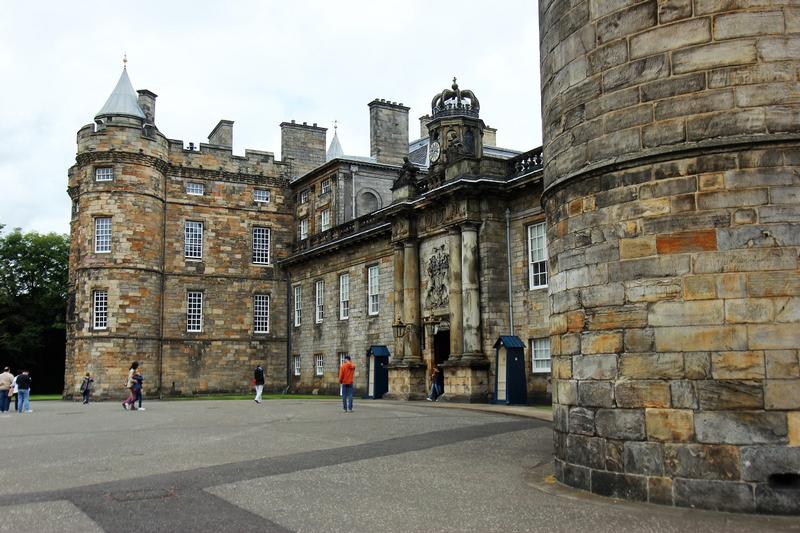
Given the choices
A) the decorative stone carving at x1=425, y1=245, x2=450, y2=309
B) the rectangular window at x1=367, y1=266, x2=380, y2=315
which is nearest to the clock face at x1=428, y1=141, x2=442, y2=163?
the decorative stone carving at x1=425, y1=245, x2=450, y2=309

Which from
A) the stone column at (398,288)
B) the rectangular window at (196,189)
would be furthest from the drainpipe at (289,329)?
the stone column at (398,288)

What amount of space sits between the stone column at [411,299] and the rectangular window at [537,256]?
19.1ft

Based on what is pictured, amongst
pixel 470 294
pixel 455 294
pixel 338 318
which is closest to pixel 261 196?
pixel 338 318

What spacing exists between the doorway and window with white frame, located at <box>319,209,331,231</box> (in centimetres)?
1311

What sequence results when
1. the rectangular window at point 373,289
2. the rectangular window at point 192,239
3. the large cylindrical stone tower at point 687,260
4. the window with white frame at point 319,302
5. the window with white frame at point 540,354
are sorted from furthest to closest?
the rectangular window at point 192,239 → the window with white frame at point 319,302 → the rectangular window at point 373,289 → the window with white frame at point 540,354 → the large cylindrical stone tower at point 687,260

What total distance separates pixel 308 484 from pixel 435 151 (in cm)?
2141

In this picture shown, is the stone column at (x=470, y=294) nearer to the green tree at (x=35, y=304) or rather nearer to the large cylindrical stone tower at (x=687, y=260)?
the large cylindrical stone tower at (x=687, y=260)

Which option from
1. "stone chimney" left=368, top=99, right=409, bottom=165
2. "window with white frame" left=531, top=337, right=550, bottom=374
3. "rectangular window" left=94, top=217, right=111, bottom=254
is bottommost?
"window with white frame" left=531, top=337, right=550, bottom=374

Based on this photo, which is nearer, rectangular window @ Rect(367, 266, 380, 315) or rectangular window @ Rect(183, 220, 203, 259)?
rectangular window @ Rect(367, 266, 380, 315)

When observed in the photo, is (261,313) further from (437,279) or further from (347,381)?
(347,381)

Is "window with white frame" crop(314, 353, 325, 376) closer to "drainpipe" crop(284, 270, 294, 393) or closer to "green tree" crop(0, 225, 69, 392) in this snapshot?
"drainpipe" crop(284, 270, 294, 393)

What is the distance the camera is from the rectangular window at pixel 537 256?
24.8 meters

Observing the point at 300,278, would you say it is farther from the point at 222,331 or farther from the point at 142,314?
the point at 142,314

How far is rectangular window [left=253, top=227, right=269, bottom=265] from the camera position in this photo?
42.6 m
